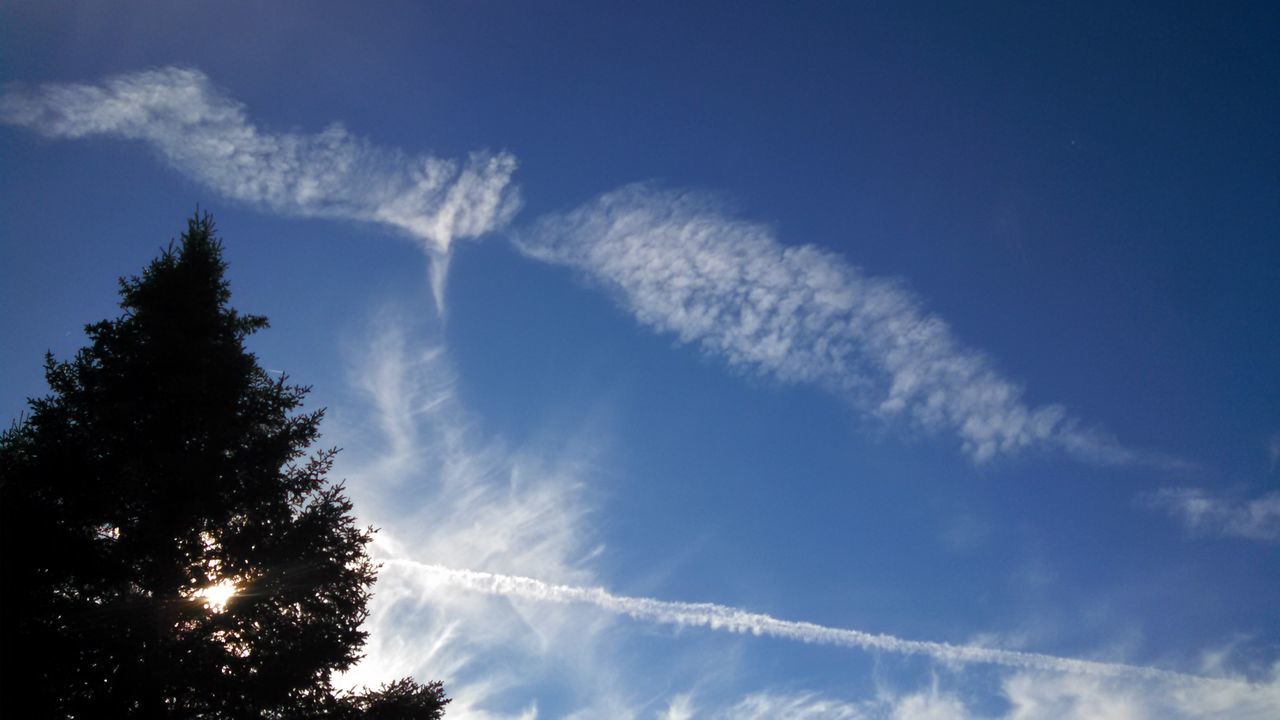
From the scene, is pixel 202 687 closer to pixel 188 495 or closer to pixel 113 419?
pixel 188 495

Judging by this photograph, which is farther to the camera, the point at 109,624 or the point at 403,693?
the point at 403,693

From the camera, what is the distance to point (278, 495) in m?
11.5

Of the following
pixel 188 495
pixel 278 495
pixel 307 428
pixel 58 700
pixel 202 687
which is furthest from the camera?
pixel 307 428

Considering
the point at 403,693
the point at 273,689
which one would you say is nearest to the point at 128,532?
the point at 273,689

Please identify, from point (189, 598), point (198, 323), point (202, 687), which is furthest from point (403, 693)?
point (198, 323)

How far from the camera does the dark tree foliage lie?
931 cm

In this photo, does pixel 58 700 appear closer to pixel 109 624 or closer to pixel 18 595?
pixel 109 624

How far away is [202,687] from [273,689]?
41.8 inches

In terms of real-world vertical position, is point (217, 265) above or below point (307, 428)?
above

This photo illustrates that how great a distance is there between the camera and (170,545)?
34.1ft

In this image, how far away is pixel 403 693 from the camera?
35.6 feet

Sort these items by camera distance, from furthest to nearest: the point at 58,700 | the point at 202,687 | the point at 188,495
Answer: the point at 188,495, the point at 202,687, the point at 58,700

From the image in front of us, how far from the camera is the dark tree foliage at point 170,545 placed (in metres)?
9.31

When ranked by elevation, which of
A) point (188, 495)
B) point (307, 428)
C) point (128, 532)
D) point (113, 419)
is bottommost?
point (128, 532)
